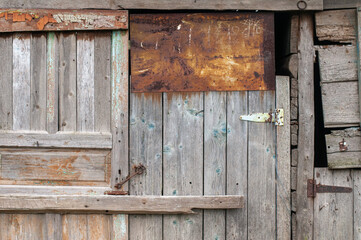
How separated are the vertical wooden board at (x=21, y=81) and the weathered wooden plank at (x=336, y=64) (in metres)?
2.44

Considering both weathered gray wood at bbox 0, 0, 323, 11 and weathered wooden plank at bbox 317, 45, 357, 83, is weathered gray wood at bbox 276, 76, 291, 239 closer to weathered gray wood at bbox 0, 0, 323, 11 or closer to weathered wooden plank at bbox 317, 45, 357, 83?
weathered wooden plank at bbox 317, 45, 357, 83

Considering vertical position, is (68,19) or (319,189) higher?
(68,19)

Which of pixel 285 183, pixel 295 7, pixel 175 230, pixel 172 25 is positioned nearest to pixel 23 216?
pixel 175 230

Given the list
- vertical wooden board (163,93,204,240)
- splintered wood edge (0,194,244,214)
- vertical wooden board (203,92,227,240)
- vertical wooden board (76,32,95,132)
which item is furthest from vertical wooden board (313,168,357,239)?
vertical wooden board (76,32,95,132)

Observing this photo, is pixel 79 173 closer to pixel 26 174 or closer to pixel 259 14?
pixel 26 174

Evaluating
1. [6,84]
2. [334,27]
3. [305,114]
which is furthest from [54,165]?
[334,27]

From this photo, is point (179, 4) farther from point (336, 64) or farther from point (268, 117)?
point (336, 64)

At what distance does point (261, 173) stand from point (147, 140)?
990mm

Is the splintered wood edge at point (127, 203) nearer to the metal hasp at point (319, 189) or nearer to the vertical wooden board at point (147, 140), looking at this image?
the vertical wooden board at point (147, 140)

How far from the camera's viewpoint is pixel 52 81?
2641mm

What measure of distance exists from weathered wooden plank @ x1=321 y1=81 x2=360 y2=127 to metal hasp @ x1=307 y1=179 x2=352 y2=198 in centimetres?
50

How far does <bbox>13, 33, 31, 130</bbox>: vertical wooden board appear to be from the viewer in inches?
104

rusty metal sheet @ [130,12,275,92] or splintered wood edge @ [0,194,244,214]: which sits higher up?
rusty metal sheet @ [130,12,275,92]

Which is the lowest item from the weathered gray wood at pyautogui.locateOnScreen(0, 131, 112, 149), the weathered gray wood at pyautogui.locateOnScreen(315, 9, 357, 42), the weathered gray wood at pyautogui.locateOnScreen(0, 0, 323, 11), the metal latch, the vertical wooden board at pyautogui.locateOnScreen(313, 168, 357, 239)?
the vertical wooden board at pyautogui.locateOnScreen(313, 168, 357, 239)
